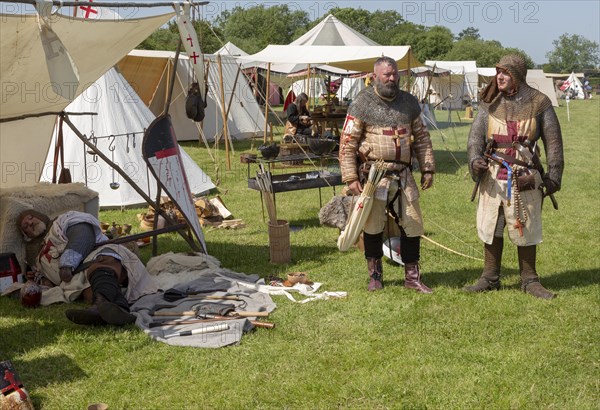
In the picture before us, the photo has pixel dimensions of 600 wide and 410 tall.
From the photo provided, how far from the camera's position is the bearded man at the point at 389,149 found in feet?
16.6

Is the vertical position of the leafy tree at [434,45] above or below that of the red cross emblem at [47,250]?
above

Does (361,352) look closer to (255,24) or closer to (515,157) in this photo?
(515,157)

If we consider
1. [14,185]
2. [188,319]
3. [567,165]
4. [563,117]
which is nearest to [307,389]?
[188,319]

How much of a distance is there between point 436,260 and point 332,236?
1269 mm

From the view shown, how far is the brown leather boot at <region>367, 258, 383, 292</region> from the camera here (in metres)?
5.31

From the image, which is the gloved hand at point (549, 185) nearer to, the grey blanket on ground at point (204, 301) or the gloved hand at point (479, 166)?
the gloved hand at point (479, 166)

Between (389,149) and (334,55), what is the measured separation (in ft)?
23.8

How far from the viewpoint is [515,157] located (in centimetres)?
489

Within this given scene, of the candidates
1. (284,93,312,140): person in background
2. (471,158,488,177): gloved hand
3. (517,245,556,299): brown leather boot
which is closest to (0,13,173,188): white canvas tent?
(471,158,488,177): gloved hand

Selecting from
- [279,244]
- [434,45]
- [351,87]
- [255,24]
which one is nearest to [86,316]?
[279,244]

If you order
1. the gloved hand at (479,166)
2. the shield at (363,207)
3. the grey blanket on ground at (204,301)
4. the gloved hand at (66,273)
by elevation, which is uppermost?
the gloved hand at (479,166)

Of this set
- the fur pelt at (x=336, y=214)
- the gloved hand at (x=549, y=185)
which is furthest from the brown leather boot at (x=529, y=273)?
the fur pelt at (x=336, y=214)

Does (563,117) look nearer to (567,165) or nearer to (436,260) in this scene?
(567,165)

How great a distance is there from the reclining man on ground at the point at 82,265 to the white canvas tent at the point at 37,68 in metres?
0.97
